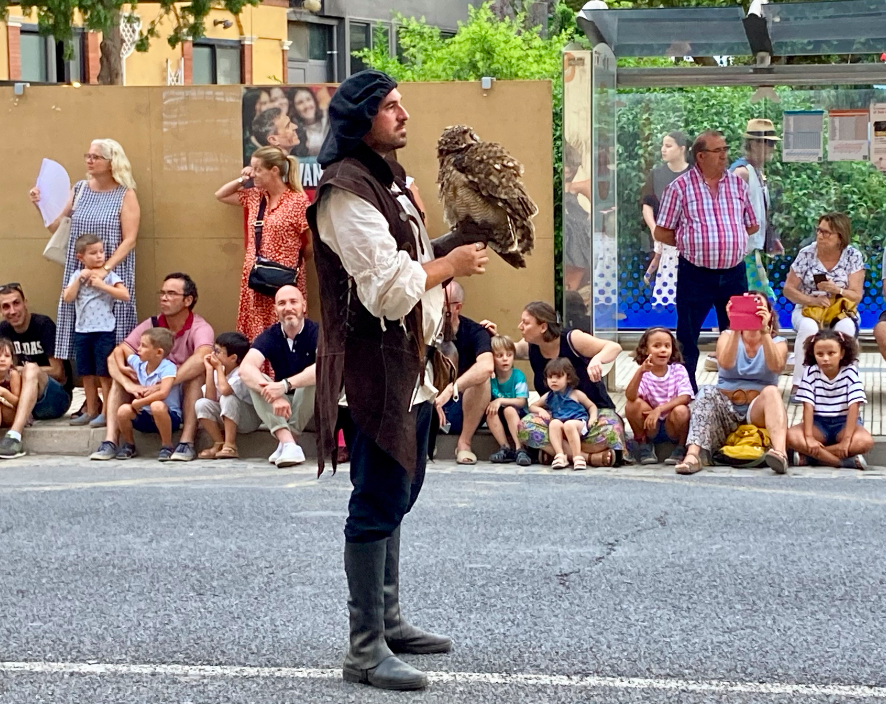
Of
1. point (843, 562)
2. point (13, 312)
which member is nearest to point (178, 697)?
point (843, 562)

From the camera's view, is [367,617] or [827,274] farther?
[827,274]

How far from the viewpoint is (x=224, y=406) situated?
35.2 feet

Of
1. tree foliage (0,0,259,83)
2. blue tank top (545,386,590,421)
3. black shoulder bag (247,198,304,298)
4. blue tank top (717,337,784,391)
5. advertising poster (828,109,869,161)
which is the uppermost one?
tree foliage (0,0,259,83)

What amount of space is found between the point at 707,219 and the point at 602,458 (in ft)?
7.56

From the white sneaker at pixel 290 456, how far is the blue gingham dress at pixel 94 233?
2055 millimetres

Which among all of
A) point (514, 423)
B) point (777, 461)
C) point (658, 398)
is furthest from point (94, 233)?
point (777, 461)

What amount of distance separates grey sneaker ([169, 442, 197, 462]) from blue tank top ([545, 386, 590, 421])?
257 centimetres

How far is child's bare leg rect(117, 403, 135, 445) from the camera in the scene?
10.8 meters

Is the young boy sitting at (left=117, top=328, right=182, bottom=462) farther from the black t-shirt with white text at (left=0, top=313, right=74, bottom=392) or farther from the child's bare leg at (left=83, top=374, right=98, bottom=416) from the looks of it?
the black t-shirt with white text at (left=0, top=313, right=74, bottom=392)

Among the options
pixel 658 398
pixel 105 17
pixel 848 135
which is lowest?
pixel 658 398

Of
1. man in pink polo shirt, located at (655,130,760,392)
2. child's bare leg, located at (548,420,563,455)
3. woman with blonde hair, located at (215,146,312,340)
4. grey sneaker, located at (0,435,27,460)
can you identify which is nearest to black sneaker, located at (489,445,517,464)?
child's bare leg, located at (548,420,563,455)

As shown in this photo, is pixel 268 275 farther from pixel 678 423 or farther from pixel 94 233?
pixel 678 423

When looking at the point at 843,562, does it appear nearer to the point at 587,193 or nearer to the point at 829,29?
the point at 587,193

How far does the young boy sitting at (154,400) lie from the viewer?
1082 centimetres
